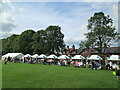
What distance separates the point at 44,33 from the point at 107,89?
58872mm

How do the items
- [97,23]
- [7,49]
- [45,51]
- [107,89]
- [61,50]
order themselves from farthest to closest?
1. [7,49]
2. [61,50]
3. [45,51]
4. [97,23]
5. [107,89]

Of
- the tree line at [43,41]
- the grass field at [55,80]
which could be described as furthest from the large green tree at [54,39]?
the grass field at [55,80]

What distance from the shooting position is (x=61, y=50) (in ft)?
226

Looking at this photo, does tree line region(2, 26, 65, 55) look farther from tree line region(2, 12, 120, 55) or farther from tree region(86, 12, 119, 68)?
tree region(86, 12, 119, 68)

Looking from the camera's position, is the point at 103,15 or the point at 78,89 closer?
the point at 78,89

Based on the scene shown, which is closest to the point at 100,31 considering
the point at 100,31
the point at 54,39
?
the point at 100,31

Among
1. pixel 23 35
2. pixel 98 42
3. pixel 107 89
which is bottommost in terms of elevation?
pixel 107 89

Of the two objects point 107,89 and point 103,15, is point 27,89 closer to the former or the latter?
point 107,89

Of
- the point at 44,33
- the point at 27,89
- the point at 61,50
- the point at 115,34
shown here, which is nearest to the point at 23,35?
the point at 44,33

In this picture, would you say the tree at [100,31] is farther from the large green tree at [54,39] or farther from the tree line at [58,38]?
the large green tree at [54,39]

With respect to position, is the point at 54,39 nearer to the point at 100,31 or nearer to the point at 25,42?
the point at 25,42

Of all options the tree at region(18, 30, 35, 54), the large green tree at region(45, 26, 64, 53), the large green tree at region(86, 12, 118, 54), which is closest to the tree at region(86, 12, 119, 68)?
the large green tree at region(86, 12, 118, 54)

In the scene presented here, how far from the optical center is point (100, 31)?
41.6 m

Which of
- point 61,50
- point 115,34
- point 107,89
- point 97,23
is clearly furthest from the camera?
point 61,50
